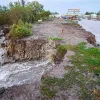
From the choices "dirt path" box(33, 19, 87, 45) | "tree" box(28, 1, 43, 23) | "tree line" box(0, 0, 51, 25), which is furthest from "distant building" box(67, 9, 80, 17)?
"dirt path" box(33, 19, 87, 45)

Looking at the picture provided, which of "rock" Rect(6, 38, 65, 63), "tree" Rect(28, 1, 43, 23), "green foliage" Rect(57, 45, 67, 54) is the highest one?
"tree" Rect(28, 1, 43, 23)

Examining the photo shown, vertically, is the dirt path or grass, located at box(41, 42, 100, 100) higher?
grass, located at box(41, 42, 100, 100)

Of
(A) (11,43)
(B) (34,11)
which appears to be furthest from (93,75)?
(B) (34,11)

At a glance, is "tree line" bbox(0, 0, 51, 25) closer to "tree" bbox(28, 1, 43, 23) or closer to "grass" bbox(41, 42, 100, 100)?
"tree" bbox(28, 1, 43, 23)

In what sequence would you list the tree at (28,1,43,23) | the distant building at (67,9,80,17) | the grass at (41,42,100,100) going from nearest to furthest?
the grass at (41,42,100,100)
the tree at (28,1,43,23)
the distant building at (67,9,80,17)

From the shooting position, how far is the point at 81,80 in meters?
10.4

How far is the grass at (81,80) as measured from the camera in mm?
9117

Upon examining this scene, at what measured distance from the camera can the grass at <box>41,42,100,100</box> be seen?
9117 millimetres

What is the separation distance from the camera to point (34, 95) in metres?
9.12

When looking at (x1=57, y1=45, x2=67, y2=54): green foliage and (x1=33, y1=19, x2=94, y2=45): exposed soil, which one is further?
(x1=33, y1=19, x2=94, y2=45): exposed soil

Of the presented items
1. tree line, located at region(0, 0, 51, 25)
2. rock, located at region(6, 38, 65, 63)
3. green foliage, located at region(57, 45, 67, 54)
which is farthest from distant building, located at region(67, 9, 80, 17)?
green foliage, located at region(57, 45, 67, 54)

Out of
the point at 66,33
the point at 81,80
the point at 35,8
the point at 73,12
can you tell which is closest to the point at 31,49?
the point at 66,33

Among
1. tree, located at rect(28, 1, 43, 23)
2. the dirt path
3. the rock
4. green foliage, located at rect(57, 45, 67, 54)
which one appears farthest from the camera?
tree, located at rect(28, 1, 43, 23)

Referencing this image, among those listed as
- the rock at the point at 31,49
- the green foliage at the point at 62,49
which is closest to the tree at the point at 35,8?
the rock at the point at 31,49
